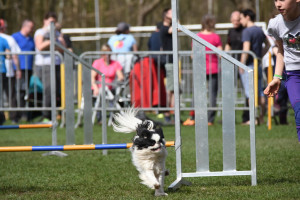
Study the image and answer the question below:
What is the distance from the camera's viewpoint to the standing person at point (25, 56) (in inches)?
530

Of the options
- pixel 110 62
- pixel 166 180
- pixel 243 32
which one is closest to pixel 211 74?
pixel 243 32

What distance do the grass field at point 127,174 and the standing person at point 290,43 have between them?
3.00 ft

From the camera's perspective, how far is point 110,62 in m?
13.1

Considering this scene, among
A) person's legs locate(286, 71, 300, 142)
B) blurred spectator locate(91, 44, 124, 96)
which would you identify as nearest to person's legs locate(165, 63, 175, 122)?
blurred spectator locate(91, 44, 124, 96)

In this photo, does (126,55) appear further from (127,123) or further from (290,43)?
(290,43)

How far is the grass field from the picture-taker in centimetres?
559

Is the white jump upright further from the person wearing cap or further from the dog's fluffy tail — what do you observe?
the person wearing cap

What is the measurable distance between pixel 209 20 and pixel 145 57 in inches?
70.6

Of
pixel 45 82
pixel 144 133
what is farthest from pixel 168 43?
pixel 144 133

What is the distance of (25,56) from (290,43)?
8982 millimetres

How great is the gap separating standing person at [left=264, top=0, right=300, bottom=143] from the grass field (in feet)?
3.00

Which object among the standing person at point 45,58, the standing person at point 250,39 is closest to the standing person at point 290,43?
the standing person at point 250,39

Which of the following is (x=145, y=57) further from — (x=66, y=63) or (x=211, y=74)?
(x=66, y=63)

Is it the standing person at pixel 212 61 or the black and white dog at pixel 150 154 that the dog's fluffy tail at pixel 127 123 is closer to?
the black and white dog at pixel 150 154
